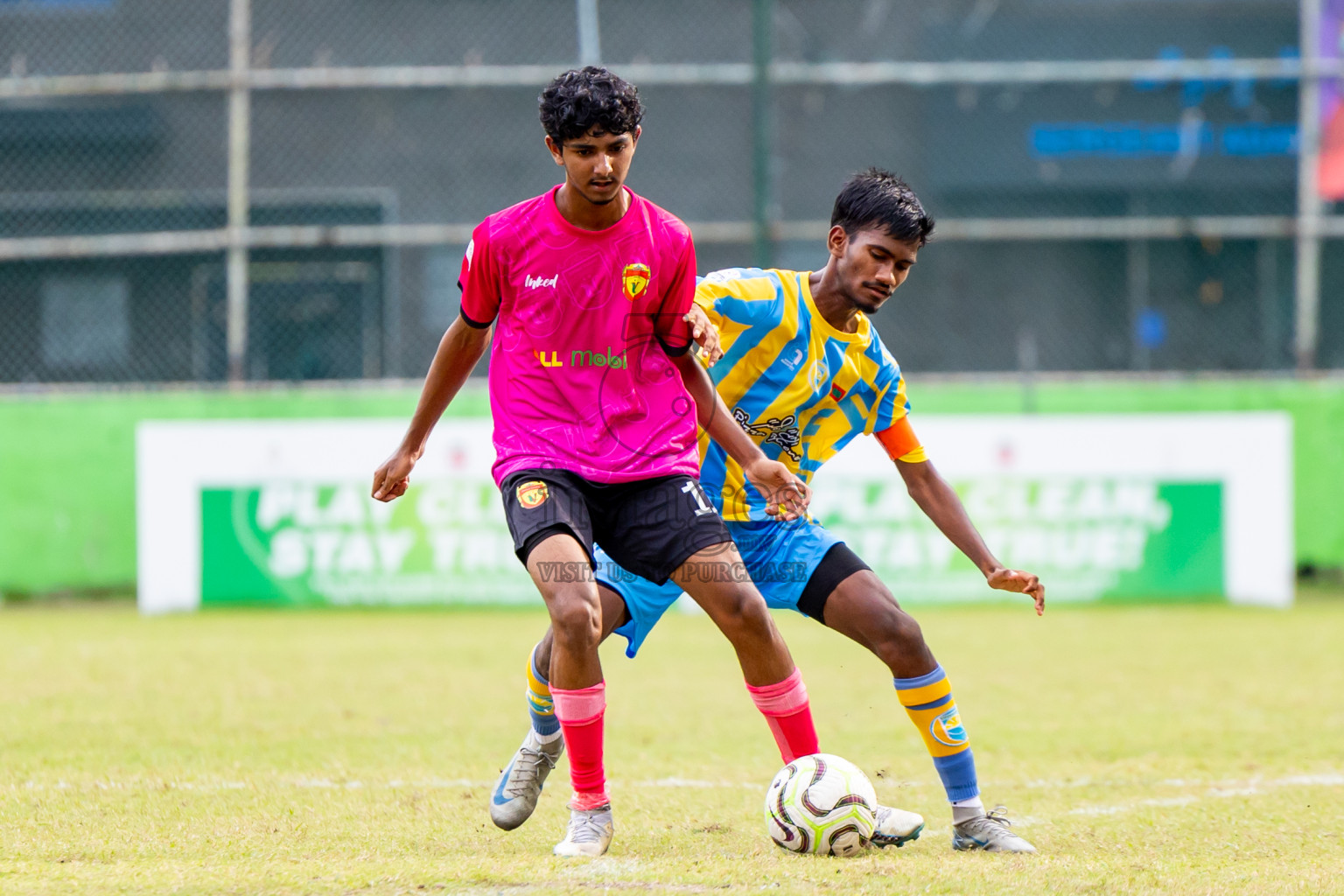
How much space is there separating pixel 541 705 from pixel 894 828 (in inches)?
41.0

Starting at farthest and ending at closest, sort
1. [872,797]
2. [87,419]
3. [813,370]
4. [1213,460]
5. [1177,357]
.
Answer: [1177,357] → [87,419] → [1213,460] → [813,370] → [872,797]

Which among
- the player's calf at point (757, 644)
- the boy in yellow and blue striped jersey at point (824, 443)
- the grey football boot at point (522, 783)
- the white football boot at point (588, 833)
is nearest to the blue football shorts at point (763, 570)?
the boy in yellow and blue striped jersey at point (824, 443)

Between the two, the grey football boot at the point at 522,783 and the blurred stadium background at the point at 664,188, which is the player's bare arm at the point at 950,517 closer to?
the grey football boot at the point at 522,783

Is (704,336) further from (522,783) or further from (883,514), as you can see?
(883,514)

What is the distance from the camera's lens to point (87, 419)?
11125 mm

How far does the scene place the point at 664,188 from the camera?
482 inches

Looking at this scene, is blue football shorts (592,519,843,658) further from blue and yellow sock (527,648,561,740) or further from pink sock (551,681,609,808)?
pink sock (551,681,609,808)

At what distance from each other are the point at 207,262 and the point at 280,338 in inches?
32.5

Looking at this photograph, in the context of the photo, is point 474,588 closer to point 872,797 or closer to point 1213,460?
point 1213,460

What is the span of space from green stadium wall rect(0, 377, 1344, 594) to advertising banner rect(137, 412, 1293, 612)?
0.68 meters

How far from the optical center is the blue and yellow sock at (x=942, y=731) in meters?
4.02

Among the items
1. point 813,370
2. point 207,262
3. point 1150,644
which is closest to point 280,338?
point 207,262

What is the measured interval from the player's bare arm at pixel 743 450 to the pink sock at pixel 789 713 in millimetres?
462

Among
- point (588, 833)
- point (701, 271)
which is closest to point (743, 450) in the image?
point (588, 833)
